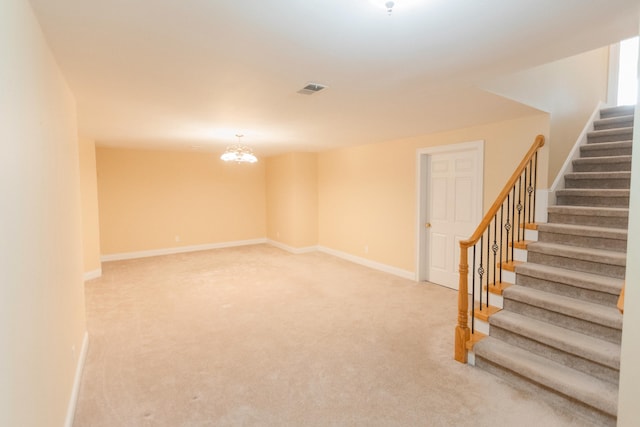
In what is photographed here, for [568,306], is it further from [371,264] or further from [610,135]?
[371,264]

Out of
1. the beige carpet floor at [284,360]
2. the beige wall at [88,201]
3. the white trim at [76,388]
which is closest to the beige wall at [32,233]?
the white trim at [76,388]

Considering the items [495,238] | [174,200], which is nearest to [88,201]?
[174,200]

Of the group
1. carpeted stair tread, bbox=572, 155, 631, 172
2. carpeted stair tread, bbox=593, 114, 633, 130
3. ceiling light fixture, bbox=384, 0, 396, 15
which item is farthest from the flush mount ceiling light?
carpeted stair tread, bbox=593, 114, 633, 130

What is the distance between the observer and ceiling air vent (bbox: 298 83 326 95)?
2.61 meters

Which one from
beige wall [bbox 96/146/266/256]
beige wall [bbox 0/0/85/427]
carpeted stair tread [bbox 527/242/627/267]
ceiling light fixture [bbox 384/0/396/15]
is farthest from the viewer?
beige wall [bbox 96/146/266/256]

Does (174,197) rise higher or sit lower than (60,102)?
lower

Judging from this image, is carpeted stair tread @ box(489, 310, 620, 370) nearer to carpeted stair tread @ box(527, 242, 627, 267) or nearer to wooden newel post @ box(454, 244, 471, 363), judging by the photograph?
wooden newel post @ box(454, 244, 471, 363)

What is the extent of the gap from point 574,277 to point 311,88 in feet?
8.72

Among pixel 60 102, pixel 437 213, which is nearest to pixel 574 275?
pixel 437 213

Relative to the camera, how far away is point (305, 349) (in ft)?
10.1

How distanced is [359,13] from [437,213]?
383 centimetres

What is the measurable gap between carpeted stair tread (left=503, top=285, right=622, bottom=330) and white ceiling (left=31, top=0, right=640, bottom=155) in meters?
1.77

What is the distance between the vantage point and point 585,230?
116 inches

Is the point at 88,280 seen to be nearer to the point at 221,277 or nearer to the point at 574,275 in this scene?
the point at 221,277
